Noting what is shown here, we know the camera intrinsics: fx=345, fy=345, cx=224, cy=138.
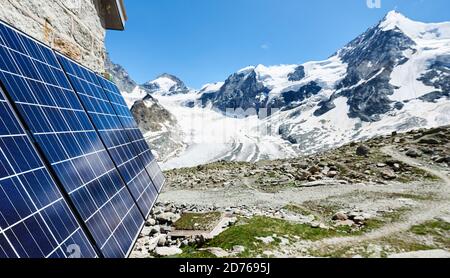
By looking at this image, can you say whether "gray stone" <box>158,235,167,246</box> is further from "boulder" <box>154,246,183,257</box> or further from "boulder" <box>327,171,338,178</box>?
"boulder" <box>327,171,338,178</box>

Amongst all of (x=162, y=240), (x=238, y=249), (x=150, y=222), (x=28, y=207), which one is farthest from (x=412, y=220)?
(x=28, y=207)

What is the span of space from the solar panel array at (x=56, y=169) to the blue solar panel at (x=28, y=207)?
0.6 inches

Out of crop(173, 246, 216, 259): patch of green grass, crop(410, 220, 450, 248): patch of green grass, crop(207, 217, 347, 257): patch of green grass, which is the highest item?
crop(173, 246, 216, 259): patch of green grass

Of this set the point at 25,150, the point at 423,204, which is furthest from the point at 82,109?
the point at 423,204

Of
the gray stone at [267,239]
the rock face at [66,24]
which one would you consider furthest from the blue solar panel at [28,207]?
the gray stone at [267,239]

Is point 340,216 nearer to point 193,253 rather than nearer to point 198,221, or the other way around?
point 198,221

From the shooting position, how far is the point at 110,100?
1422 cm

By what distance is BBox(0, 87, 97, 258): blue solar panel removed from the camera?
4582 millimetres

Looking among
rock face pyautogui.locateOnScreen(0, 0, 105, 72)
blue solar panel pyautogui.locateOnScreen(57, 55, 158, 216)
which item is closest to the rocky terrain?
blue solar panel pyautogui.locateOnScreen(57, 55, 158, 216)

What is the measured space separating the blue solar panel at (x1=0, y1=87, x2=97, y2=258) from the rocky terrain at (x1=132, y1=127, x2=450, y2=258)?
367 inches

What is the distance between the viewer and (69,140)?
7.84m

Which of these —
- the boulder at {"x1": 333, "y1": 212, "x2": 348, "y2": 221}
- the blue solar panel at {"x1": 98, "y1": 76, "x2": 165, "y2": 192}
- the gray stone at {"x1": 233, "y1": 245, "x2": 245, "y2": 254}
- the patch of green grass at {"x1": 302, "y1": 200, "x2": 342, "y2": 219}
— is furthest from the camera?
the patch of green grass at {"x1": 302, "y1": 200, "x2": 342, "y2": 219}

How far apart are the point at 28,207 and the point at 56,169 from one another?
147cm

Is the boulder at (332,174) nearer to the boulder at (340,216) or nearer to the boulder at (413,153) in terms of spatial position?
the boulder at (413,153)
